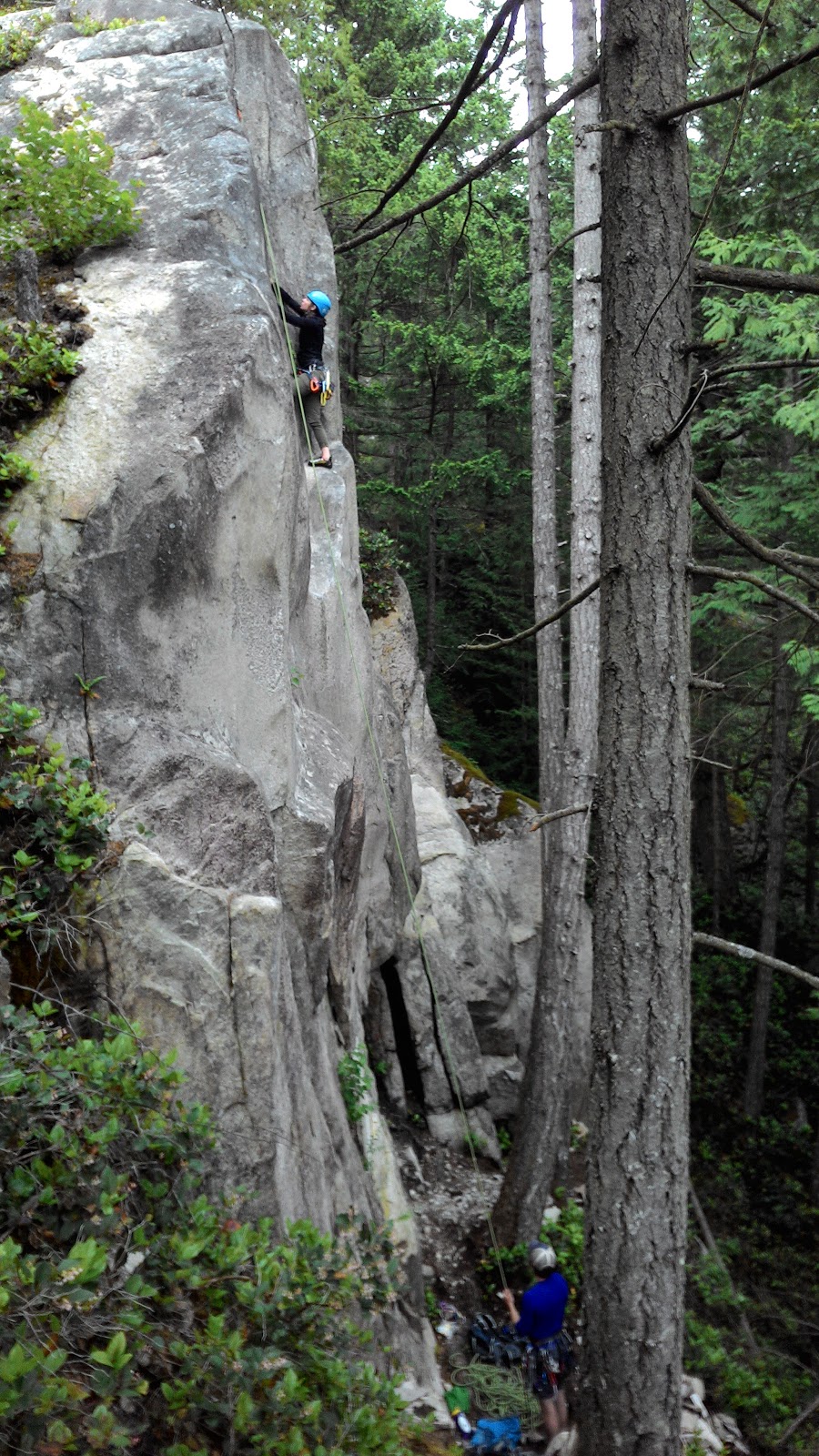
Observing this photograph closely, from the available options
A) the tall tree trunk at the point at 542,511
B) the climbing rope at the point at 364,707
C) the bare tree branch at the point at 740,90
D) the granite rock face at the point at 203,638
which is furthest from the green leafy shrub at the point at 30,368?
the tall tree trunk at the point at 542,511

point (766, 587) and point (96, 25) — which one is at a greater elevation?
point (96, 25)

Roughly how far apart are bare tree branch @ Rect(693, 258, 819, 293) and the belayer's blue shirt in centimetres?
649

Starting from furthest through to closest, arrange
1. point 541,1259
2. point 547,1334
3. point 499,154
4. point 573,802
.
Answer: point 573,802 → point 547,1334 → point 541,1259 → point 499,154

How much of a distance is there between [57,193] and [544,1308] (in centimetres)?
808

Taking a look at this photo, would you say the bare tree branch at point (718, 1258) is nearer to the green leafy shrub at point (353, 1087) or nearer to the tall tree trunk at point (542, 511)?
the tall tree trunk at point (542, 511)

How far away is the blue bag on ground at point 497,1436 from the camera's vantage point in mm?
6133

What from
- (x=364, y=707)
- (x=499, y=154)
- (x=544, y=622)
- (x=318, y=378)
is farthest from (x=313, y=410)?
(x=544, y=622)

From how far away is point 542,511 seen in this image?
10.7 metres

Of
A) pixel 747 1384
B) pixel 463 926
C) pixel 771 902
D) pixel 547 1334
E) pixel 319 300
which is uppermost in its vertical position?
pixel 319 300

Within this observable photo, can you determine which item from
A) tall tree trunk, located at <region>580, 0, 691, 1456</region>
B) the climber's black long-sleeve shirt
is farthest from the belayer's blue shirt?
the climber's black long-sleeve shirt

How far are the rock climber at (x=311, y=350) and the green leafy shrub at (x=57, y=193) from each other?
2213 millimetres

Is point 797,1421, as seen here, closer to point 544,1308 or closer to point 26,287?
point 544,1308

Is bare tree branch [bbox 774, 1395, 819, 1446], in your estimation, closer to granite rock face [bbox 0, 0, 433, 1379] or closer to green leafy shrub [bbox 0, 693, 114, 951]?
granite rock face [bbox 0, 0, 433, 1379]

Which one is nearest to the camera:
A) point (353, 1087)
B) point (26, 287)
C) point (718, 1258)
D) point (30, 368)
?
point (30, 368)
